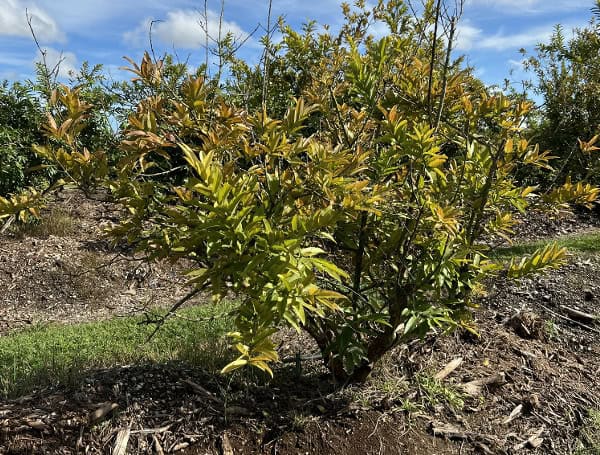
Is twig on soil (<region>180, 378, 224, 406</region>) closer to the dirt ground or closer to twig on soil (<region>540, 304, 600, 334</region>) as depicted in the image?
the dirt ground

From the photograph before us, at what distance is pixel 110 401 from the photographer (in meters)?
2.93

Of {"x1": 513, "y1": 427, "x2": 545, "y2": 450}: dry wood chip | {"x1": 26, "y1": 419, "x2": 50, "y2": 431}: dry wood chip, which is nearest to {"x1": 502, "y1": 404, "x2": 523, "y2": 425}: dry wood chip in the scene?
{"x1": 513, "y1": 427, "x2": 545, "y2": 450}: dry wood chip

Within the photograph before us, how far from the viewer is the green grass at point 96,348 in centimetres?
350

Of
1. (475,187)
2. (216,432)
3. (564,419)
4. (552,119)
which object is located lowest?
(564,419)

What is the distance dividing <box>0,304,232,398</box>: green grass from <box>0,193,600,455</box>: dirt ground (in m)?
0.26

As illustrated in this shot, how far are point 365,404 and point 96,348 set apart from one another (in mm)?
2683

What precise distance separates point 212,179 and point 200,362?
198 cm

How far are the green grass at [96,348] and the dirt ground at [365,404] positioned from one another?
0.26 metres

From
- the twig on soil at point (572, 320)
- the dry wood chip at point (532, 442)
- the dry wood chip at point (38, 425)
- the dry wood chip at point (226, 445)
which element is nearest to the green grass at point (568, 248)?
the twig on soil at point (572, 320)

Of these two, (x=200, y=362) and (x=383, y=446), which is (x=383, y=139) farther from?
(x=200, y=362)

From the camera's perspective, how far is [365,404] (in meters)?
3.08

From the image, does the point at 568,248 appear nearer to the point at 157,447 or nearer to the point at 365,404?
the point at 365,404

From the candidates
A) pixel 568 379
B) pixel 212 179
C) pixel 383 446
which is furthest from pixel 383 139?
pixel 568 379

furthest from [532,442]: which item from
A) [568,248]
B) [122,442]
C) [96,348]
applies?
[568,248]
